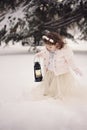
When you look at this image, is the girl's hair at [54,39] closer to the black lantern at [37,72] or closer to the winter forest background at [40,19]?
the winter forest background at [40,19]

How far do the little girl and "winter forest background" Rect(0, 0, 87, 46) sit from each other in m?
0.06

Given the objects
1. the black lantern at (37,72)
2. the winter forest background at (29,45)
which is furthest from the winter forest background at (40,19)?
the black lantern at (37,72)

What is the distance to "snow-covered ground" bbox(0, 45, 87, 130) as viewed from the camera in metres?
1.89

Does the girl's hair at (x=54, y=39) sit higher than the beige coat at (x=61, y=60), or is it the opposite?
the girl's hair at (x=54, y=39)

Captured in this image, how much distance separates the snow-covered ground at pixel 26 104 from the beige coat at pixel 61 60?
36mm

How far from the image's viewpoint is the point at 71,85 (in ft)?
6.63

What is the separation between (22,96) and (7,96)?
0.26 feet

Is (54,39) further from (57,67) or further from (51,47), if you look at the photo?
(57,67)

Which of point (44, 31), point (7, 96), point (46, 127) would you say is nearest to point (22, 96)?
point (7, 96)

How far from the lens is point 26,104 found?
1.98 metres

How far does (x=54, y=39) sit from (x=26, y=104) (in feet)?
1.20

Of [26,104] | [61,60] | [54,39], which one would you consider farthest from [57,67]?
[26,104]

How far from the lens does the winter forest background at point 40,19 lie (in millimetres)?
2031

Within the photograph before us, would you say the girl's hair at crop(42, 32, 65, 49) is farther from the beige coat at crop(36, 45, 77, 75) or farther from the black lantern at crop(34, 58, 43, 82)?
the black lantern at crop(34, 58, 43, 82)
